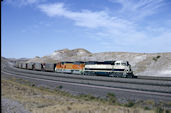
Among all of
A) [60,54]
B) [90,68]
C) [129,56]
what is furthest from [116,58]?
[60,54]

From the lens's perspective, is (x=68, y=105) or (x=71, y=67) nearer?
(x=68, y=105)

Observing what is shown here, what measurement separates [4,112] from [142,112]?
844 centimetres

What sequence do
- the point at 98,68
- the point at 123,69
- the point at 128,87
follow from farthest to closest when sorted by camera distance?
1. the point at 98,68
2. the point at 123,69
3. the point at 128,87

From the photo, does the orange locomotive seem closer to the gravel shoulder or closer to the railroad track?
the railroad track

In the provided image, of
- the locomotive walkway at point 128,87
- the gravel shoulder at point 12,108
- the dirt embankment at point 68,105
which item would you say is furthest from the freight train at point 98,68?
the gravel shoulder at point 12,108

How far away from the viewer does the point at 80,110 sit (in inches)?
439

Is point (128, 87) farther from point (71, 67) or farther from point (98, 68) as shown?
point (71, 67)

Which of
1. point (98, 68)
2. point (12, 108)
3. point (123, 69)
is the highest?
point (98, 68)

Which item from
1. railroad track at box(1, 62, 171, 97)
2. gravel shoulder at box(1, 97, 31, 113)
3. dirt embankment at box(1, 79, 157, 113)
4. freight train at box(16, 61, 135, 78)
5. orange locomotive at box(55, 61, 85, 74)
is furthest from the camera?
orange locomotive at box(55, 61, 85, 74)

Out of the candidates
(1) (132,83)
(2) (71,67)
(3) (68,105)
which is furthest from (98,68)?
(3) (68,105)

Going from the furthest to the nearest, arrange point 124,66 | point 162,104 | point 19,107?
point 124,66
point 162,104
point 19,107

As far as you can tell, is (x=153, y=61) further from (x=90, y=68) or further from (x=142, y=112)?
(x=142, y=112)

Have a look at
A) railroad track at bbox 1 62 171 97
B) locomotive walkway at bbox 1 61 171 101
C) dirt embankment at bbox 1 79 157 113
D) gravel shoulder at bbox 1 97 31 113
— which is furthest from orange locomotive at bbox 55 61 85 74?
gravel shoulder at bbox 1 97 31 113

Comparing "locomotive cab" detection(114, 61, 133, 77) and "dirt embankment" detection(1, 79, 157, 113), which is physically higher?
"locomotive cab" detection(114, 61, 133, 77)
